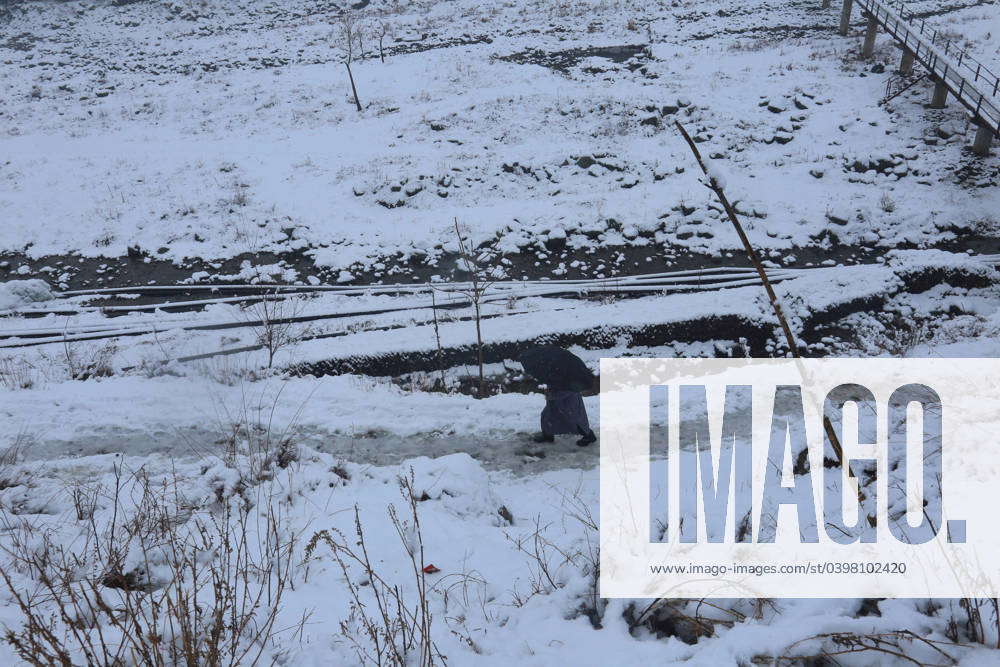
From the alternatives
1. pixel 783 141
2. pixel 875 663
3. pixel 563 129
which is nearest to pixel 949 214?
pixel 783 141

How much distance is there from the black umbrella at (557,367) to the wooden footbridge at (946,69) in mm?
14715

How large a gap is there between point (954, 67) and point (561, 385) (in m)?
19.3

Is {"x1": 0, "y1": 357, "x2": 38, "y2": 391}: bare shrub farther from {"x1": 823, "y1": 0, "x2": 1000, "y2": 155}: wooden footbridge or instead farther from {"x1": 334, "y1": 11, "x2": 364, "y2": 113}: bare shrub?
{"x1": 823, "y1": 0, "x2": 1000, "y2": 155}: wooden footbridge

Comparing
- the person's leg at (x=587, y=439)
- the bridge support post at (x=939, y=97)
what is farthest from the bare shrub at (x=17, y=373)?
the bridge support post at (x=939, y=97)

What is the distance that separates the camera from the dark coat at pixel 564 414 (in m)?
6.49

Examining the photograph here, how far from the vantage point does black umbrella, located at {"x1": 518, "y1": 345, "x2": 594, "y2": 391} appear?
20.6 feet

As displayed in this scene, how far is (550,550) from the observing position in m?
4.41

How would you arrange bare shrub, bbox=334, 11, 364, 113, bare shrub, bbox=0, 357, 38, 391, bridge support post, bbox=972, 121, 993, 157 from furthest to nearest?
bare shrub, bbox=334, 11, 364, 113 < bridge support post, bbox=972, 121, 993, 157 < bare shrub, bbox=0, 357, 38, 391

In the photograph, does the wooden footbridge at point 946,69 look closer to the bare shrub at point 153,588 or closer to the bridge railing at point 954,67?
the bridge railing at point 954,67

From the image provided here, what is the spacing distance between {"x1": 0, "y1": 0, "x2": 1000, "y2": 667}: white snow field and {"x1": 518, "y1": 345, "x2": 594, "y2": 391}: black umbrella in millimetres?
963

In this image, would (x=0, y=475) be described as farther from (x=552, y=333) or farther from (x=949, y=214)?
(x=949, y=214)

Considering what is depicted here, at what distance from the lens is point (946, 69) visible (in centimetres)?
1705

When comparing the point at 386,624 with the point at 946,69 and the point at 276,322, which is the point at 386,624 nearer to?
the point at 276,322

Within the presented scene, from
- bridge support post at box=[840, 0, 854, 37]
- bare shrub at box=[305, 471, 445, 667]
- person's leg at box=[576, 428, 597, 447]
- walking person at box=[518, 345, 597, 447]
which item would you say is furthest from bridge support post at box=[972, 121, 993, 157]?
bare shrub at box=[305, 471, 445, 667]
